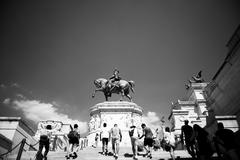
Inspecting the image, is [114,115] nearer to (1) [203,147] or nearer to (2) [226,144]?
(1) [203,147]

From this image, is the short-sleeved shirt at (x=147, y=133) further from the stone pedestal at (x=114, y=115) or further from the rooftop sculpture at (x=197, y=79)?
the rooftop sculpture at (x=197, y=79)

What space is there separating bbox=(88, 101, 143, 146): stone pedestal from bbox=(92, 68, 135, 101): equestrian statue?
162 centimetres

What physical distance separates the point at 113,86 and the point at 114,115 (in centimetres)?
365

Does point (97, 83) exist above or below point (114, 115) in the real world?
above

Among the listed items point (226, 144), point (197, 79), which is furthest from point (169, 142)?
point (197, 79)

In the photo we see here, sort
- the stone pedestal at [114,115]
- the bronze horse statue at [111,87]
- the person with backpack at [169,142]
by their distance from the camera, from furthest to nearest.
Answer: the bronze horse statue at [111,87] < the stone pedestal at [114,115] < the person with backpack at [169,142]

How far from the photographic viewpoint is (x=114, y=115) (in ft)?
63.1

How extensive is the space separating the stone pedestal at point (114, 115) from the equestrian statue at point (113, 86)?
1625mm

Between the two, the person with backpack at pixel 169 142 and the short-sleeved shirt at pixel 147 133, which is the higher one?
the short-sleeved shirt at pixel 147 133

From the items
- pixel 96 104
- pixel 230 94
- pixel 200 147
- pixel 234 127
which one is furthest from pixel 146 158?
pixel 96 104

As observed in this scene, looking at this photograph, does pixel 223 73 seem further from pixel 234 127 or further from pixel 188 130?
pixel 188 130

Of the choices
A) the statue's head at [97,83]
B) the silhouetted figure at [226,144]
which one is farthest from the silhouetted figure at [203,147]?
the statue's head at [97,83]

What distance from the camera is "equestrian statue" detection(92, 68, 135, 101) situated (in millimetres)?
21219

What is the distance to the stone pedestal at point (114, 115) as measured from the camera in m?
18.8
